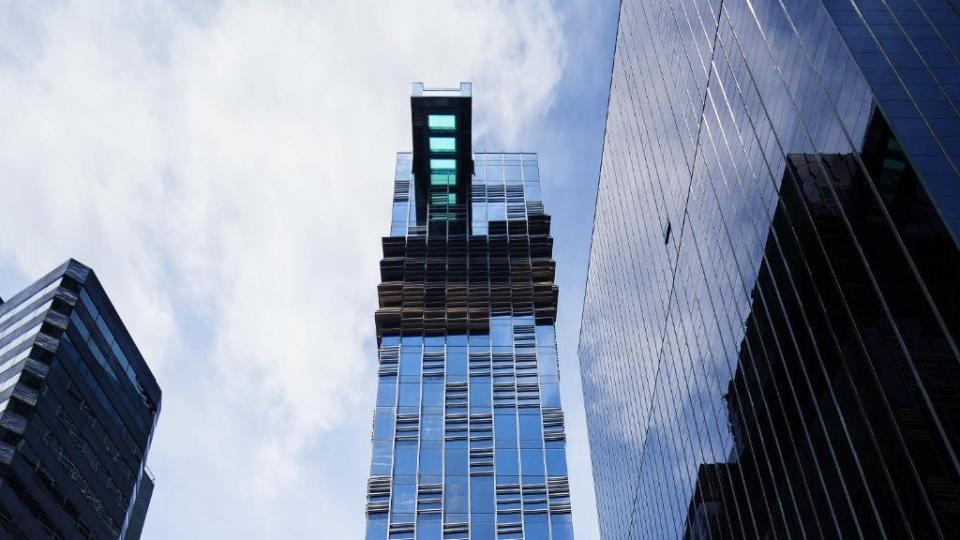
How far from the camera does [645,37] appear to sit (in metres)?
73.9

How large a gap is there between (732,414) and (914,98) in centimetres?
2153

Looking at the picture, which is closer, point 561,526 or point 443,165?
point 561,526

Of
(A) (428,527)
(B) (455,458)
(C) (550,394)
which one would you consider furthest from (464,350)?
(A) (428,527)

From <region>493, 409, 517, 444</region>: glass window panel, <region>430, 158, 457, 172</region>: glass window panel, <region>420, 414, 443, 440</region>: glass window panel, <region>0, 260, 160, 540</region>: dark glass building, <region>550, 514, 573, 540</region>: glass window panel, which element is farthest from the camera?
<region>430, 158, 457, 172</region>: glass window panel

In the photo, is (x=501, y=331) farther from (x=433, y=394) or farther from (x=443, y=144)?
(x=443, y=144)

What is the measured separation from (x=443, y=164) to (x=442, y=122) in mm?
6507

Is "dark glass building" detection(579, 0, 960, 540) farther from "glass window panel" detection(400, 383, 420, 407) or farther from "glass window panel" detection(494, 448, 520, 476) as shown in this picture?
"glass window panel" detection(400, 383, 420, 407)

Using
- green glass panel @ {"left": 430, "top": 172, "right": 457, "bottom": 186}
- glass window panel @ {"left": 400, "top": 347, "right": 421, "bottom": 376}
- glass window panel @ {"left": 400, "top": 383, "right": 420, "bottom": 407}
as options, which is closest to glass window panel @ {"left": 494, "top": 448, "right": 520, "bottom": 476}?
glass window panel @ {"left": 400, "top": 383, "right": 420, "bottom": 407}

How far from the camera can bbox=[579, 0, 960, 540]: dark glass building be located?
3022 centimetres

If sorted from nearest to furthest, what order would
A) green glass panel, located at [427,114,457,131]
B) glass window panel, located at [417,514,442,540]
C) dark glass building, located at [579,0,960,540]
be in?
1. dark glass building, located at [579,0,960,540]
2. glass window panel, located at [417,514,442,540]
3. green glass panel, located at [427,114,457,131]

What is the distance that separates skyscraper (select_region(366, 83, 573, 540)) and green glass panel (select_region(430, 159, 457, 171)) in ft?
0.41

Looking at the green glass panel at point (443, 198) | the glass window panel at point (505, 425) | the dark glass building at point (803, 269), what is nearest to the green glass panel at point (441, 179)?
the green glass panel at point (443, 198)

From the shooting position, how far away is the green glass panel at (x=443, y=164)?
368 ft

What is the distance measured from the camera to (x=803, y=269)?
39188 millimetres
